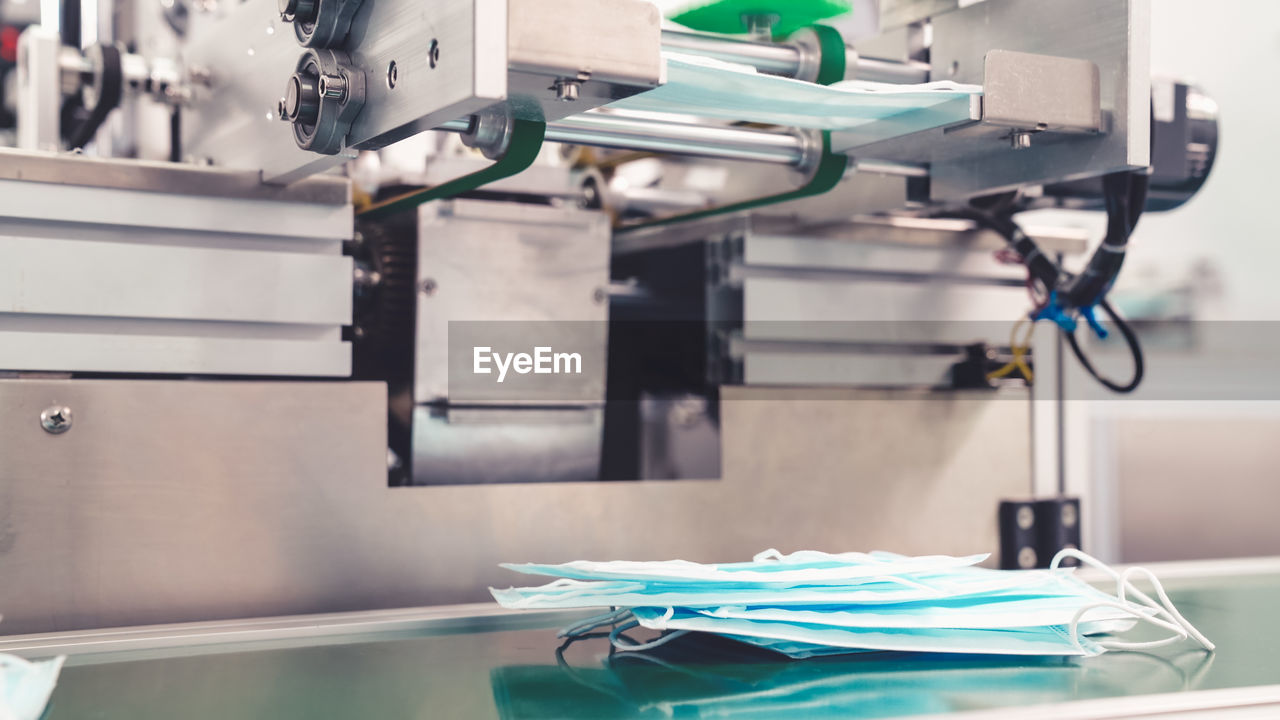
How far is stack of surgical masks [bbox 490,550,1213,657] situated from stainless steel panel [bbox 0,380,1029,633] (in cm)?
21

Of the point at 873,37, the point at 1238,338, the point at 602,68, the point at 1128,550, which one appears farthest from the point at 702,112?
the point at 1238,338

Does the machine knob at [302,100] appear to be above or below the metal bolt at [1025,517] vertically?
above

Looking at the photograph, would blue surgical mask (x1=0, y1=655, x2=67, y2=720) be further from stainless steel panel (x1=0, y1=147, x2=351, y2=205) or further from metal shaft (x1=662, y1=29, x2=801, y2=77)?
metal shaft (x1=662, y1=29, x2=801, y2=77)

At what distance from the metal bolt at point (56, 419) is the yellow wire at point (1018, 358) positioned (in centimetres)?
82

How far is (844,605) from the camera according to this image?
69 cm

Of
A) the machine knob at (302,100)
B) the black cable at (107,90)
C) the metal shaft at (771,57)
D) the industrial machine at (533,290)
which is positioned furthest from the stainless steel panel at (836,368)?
the black cable at (107,90)

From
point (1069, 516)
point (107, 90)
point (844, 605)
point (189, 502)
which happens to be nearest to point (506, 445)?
point (189, 502)

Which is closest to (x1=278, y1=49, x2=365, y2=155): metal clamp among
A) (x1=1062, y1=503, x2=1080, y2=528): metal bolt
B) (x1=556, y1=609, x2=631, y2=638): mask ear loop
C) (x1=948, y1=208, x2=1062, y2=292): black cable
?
(x1=556, y1=609, x2=631, y2=638): mask ear loop

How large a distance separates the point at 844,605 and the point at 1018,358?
1.79 feet

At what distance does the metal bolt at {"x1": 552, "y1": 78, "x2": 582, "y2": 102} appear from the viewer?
0.61 metres

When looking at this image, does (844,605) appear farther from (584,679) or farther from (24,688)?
(24,688)

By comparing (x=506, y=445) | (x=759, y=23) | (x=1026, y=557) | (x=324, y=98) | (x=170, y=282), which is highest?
(x=759, y=23)

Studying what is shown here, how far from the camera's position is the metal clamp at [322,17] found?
27.1 inches

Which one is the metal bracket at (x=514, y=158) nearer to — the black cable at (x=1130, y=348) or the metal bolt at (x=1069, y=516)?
the black cable at (x=1130, y=348)
